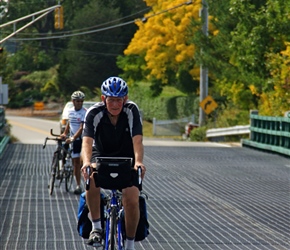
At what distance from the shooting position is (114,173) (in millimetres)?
8469

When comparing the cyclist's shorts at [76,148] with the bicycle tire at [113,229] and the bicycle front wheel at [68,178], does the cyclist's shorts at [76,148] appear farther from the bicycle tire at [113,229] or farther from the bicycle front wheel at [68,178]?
the bicycle tire at [113,229]

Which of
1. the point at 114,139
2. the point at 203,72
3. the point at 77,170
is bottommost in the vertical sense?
the point at 77,170

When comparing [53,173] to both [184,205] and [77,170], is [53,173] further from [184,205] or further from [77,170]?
[184,205]

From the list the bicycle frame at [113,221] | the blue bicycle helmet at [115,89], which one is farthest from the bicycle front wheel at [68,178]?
the blue bicycle helmet at [115,89]

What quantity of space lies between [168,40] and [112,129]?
1999 inches

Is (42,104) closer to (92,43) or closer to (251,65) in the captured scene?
A: (92,43)

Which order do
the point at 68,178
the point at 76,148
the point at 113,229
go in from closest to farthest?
the point at 113,229 → the point at 76,148 → the point at 68,178

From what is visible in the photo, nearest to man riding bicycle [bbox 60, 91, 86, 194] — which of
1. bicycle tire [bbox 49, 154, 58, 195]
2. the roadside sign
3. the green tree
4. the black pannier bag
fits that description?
bicycle tire [bbox 49, 154, 58, 195]

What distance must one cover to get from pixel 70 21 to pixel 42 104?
2180cm

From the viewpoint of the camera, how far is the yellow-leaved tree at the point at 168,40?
187 ft

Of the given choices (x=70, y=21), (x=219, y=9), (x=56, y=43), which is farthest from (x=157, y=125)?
(x=56, y=43)

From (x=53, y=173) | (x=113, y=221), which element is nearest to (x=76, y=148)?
(x=53, y=173)

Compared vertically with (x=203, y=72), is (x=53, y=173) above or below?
below

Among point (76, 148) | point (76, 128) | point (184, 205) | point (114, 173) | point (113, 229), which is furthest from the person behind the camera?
point (76, 148)
